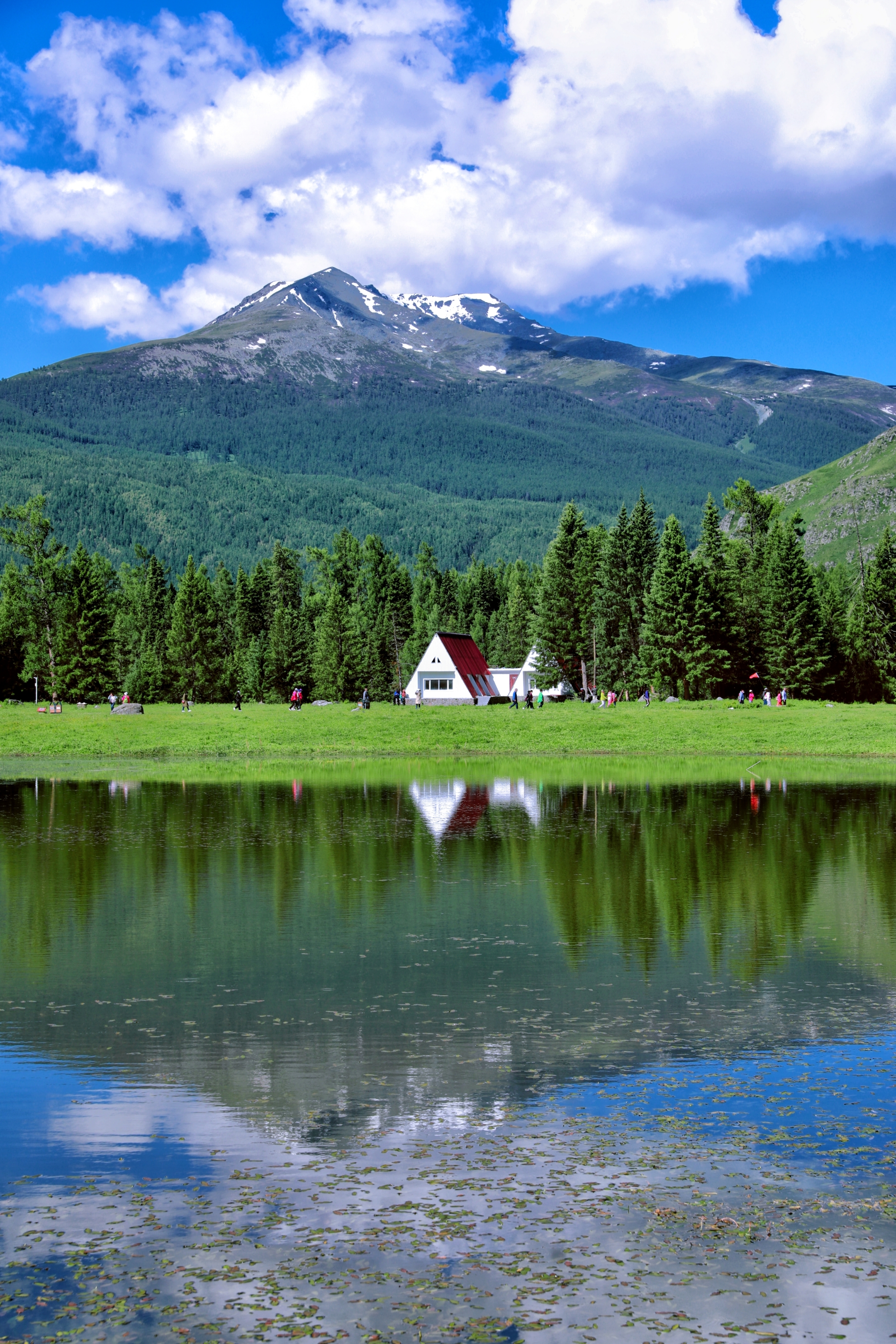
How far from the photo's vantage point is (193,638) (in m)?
130

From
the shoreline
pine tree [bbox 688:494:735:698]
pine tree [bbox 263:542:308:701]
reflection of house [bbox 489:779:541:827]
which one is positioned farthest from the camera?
pine tree [bbox 263:542:308:701]

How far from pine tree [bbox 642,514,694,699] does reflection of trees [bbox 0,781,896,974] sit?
5080cm

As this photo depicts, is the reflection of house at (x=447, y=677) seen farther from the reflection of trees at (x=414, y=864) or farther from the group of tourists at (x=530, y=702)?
the reflection of trees at (x=414, y=864)

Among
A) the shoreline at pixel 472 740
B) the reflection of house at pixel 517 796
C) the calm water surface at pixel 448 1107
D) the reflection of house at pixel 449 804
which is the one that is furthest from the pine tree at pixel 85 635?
the calm water surface at pixel 448 1107

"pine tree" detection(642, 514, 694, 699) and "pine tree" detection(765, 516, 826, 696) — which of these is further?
"pine tree" detection(765, 516, 826, 696)

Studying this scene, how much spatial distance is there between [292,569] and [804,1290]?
14732 centimetres

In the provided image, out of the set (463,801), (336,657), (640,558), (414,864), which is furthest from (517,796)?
(336,657)

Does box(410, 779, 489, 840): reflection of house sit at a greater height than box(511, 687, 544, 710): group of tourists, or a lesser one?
lesser

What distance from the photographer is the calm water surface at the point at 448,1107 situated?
26.3 feet

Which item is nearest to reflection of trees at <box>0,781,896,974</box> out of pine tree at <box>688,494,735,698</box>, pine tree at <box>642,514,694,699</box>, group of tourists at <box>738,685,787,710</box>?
group of tourists at <box>738,685,787,710</box>

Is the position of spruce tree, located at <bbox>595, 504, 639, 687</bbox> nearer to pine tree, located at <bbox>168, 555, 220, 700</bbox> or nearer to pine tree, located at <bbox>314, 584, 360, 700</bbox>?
pine tree, located at <bbox>314, 584, 360, 700</bbox>

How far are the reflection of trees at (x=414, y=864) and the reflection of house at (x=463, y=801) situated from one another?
0.67m

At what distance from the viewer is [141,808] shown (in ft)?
133

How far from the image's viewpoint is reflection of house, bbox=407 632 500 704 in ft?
393
